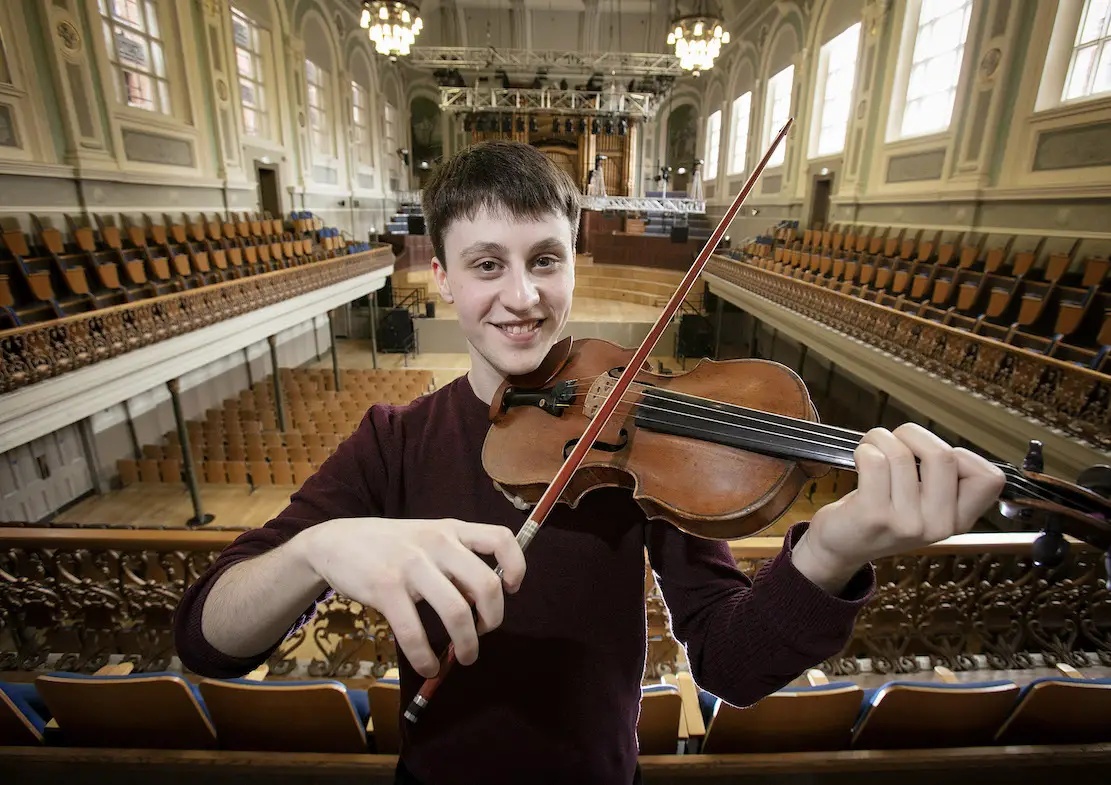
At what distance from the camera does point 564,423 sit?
1.13 m

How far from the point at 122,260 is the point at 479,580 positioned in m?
7.98

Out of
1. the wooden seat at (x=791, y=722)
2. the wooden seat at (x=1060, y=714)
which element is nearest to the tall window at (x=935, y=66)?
the wooden seat at (x=1060, y=714)

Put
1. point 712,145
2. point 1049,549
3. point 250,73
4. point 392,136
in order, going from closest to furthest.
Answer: point 1049,549 → point 250,73 → point 392,136 → point 712,145

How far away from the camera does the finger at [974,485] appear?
699mm

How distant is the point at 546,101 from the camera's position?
753 inches

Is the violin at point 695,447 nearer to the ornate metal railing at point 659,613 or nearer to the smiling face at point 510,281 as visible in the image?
the smiling face at point 510,281

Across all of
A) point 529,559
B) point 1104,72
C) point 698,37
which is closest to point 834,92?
point 698,37

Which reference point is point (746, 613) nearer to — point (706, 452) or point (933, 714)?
point (706, 452)

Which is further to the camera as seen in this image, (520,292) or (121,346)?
(121,346)

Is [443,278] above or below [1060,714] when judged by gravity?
above

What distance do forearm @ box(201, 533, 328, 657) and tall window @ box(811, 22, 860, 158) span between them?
12492mm

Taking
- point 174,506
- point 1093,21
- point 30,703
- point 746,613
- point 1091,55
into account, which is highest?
point 1093,21

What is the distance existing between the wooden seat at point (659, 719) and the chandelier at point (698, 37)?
1317 centimetres

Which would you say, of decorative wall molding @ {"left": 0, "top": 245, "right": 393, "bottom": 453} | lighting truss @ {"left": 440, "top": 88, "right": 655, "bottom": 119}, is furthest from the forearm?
lighting truss @ {"left": 440, "top": 88, "right": 655, "bottom": 119}
